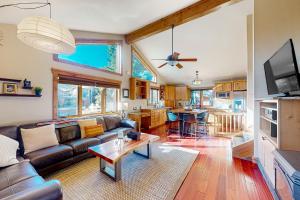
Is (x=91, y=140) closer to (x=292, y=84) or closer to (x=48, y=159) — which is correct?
(x=48, y=159)

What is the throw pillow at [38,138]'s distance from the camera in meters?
2.44

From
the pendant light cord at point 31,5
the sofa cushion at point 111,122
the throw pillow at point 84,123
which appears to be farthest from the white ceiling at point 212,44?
the throw pillow at point 84,123

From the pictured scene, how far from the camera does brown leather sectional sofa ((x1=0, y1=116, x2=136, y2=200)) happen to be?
121 cm

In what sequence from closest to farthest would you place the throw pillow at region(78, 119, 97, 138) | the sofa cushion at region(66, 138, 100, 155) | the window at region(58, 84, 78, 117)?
the sofa cushion at region(66, 138, 100, 155) → the throw pillow at region(78, 119, 97, 138) → the window at region(58, 84, 78, 117)

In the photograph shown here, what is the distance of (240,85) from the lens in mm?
6672

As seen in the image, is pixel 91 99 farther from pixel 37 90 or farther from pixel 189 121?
pixel 189 121

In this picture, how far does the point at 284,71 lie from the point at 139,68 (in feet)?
17.6

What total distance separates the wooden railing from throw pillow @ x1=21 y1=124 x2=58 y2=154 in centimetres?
477

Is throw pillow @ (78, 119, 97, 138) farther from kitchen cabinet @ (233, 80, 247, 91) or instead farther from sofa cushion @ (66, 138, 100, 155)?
kitchen cabinet @ (233, 80, 247, 91)

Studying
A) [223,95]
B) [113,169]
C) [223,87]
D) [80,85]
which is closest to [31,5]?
[80,85]

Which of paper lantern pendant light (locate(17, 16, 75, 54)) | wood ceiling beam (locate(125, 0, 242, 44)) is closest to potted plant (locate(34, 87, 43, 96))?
paper lantern pendant light (locate(17, 16, 75, 54))

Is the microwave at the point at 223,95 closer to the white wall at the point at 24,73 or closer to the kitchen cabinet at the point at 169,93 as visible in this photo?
the kitchen cabinet at the point at 169,93

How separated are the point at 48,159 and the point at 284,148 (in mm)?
3286

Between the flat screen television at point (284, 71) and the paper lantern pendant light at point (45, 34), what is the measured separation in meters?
2.49
